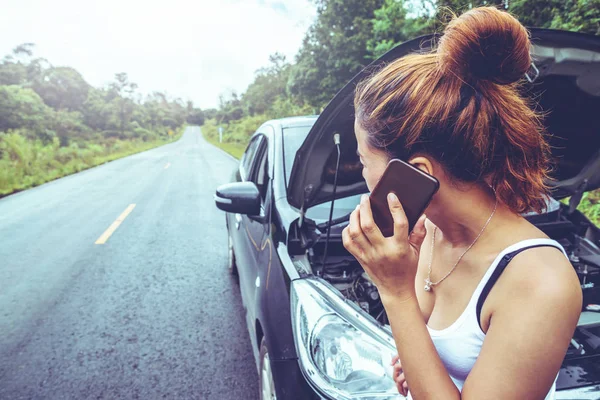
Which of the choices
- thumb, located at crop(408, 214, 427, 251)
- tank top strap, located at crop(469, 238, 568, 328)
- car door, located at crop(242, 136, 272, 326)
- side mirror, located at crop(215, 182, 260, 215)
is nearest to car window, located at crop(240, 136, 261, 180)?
car door, located at crop(242, 136, 272, 326)

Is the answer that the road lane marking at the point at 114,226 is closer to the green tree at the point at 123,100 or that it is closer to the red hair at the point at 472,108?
the red hair at the point at 472,108

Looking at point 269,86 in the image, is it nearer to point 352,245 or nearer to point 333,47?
point 333,47

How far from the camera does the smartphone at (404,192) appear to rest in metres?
0.88

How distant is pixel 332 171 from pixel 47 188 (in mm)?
11106

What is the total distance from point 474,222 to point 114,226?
20.9 feet

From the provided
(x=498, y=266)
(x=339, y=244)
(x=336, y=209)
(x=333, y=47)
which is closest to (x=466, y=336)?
(x=498, y=266)

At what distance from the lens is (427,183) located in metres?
0.88

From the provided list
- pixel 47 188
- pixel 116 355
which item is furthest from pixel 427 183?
pixel 47 188

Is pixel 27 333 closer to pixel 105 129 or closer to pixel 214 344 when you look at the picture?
pixel 214 344

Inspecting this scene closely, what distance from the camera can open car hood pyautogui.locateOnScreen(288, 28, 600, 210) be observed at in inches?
52.6

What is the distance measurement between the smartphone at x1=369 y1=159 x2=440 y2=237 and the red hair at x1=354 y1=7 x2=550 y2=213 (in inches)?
3.2

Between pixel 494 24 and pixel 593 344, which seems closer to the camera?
pixel 494 24

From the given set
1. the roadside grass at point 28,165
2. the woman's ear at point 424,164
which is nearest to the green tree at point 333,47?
the roadside grass at point 28,165

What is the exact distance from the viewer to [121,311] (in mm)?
3467
